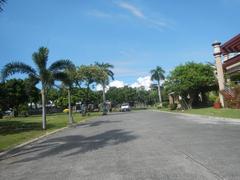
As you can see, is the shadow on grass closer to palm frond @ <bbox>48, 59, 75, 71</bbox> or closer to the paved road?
palm frond @ <bbox>48, 59, 75, 71</bbox>

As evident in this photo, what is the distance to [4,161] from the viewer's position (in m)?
10.9

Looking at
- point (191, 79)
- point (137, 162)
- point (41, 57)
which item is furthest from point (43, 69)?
point (191, 79)

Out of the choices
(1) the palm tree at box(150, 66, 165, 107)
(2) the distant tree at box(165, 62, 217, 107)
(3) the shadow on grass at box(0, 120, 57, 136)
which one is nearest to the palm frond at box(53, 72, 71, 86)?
(3) the shadow on grass at box(0, 120, 57, 136)

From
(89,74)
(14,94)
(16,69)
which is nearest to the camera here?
(16,69)

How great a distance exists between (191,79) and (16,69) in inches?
1049

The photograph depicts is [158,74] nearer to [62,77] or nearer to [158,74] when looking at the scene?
[158,74]

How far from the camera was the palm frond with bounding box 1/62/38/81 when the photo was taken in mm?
24359

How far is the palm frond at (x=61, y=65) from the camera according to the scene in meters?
26.4

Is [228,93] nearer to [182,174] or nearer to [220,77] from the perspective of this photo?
[220,77]

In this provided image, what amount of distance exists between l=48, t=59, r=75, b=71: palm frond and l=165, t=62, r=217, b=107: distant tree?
22.0 metres

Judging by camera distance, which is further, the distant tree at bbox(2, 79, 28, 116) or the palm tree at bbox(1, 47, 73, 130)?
the distant tree at bbox(2, 79, 28, 116)

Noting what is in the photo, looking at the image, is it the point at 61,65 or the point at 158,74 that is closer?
the point at 61,65

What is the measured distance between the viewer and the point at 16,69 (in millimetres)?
24953

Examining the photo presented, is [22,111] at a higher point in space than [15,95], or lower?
lower
